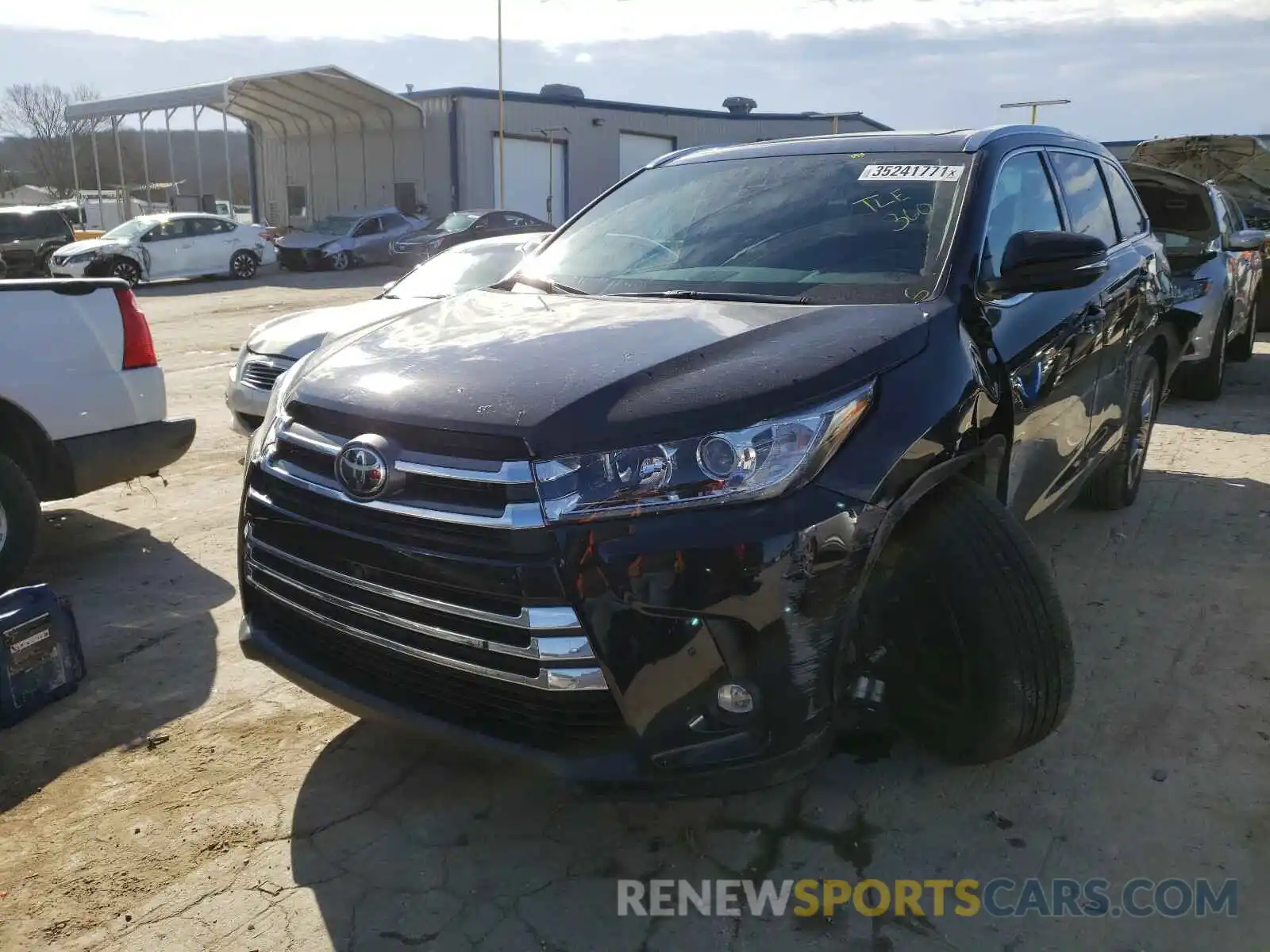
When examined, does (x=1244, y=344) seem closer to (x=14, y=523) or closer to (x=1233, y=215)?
(x=1233, y=215)

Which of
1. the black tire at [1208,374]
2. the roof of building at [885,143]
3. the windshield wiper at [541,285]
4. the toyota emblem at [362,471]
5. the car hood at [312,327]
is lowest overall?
the black tire at [1208,374]

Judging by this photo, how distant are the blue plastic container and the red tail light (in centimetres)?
162

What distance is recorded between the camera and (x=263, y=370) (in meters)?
6.44

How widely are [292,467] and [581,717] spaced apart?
3.21ft

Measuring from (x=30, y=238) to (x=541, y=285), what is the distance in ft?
71.6

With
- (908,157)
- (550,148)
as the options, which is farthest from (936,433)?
(550,148)

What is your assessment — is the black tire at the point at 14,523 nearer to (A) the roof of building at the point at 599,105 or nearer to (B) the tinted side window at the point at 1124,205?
(B) the tinted side window at the point at 1124,205

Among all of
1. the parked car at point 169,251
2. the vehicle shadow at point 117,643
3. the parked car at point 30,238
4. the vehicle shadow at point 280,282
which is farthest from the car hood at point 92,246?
the vehicle shadow at point 117,643

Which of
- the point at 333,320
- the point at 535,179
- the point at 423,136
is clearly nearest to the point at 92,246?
the point at 423,136

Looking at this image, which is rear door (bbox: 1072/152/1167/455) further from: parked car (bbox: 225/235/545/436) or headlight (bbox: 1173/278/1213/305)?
parked car (bbox: 225/235/545/436)

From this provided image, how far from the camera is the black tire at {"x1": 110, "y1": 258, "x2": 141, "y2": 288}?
19641mm

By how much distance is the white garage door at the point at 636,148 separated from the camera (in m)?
32.8

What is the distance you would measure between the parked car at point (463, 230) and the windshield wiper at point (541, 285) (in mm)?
18150

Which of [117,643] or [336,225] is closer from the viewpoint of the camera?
[117,643]
